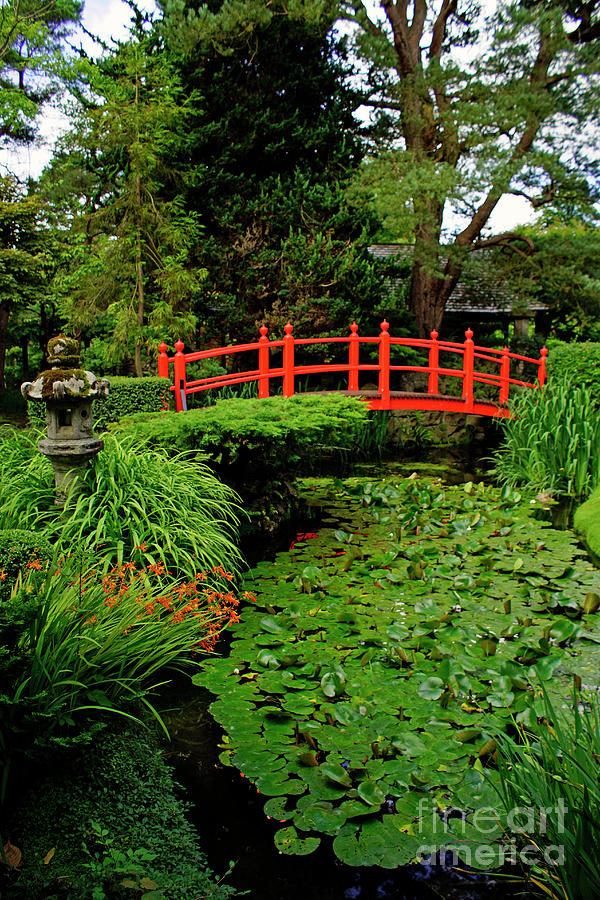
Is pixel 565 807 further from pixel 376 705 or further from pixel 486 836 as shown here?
pixel 376 705

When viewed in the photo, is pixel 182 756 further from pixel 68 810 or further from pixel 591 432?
pixel 591 432

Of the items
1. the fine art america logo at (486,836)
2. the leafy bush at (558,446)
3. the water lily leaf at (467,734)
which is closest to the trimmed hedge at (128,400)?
the leafy bush at (558,446)

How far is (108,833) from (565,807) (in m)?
1.44

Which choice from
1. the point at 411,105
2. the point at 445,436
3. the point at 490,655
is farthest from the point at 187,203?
the point at 490,655

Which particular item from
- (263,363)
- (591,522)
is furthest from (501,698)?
(263,363)

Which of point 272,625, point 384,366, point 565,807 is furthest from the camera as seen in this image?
point 384,366

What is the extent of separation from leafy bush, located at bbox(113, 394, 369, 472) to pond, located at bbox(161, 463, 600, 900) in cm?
102

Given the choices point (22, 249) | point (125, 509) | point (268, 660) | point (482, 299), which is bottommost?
point (268, 660)

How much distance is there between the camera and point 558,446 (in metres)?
7.09

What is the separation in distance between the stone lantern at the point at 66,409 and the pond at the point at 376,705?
56.4 inches

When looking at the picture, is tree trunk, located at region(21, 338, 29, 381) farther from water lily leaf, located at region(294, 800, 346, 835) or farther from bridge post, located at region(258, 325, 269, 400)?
water lily leaf, located at region(294, 800, 346, 835)

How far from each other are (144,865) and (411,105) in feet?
40.1

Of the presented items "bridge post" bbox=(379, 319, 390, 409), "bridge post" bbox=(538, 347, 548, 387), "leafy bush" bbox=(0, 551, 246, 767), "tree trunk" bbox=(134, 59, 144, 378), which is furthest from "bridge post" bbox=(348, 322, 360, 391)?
"leafy bush" bbox=(0, 551, 246, 767)

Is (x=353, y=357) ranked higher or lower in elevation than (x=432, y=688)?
higher
